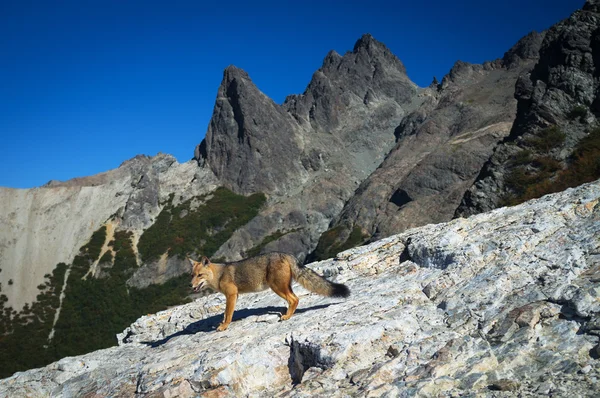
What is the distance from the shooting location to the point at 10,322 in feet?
331

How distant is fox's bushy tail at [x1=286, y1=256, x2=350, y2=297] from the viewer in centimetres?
1309

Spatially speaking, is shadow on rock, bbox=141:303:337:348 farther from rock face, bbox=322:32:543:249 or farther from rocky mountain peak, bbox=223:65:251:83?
rocky mountain peak, bbox=223:65:251:83

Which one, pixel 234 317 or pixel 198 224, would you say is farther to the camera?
pixel 198 224

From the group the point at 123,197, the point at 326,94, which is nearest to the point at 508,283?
the point at 123,197

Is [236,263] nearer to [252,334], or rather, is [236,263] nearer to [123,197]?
[252,334]

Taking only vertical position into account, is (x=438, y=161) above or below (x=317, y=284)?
above

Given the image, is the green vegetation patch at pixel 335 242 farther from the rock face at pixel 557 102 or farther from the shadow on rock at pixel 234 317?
the shadow on rock at pixel 234 317

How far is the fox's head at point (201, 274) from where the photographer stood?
1487cm

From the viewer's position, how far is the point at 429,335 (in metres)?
10.2

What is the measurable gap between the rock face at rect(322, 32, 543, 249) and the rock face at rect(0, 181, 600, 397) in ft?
249

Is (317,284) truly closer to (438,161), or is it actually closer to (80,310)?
(438,161)

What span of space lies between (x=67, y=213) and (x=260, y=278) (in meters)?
147

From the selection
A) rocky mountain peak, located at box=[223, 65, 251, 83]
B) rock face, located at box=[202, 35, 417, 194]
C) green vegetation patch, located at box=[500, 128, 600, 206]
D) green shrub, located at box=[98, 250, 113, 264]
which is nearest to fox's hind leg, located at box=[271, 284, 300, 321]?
green vegetation patch, located at box=[500, 128, 600, 206]

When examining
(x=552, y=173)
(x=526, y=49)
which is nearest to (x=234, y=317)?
(x=552, y=173)
